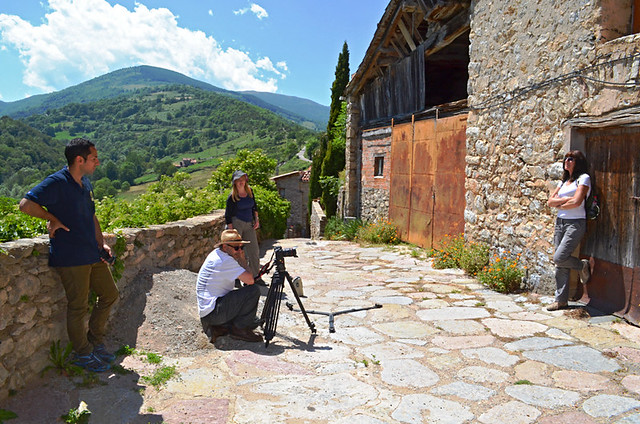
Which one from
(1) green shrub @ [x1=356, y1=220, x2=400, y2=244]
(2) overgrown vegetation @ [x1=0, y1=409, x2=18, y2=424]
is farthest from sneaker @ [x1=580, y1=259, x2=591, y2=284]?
(1) green shrub @ [x1=356, y1=220, x2=400, y2=244]

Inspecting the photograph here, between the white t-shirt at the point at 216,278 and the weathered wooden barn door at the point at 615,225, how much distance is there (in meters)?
3.91

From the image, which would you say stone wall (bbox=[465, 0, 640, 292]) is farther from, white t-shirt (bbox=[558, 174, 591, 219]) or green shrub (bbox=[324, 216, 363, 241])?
green shrub (bbox=[324, 216, 363, 241])


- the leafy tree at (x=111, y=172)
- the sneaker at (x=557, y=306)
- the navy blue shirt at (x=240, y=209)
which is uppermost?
the leafy tree at (x=111, y=172)

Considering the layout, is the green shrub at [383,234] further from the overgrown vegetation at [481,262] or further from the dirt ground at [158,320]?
the dirt ground at [158,320]

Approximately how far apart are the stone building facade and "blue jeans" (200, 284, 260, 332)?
372 centimetres

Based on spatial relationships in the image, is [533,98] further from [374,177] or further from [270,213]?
[270,213]

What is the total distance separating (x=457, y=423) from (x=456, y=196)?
19.1ft

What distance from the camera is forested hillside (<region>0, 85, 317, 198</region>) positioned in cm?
7275

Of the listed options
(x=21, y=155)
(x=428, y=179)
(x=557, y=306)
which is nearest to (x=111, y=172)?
(x=21, y=155)

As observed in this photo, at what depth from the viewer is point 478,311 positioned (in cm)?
524

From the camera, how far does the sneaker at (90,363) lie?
332 cm

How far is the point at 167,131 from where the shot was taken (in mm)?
107562

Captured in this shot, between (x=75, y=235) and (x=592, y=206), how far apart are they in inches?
199

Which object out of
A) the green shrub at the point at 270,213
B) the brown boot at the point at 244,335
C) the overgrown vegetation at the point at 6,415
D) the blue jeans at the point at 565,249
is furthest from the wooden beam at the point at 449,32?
the overgrown vegetation at the point at 6,415
